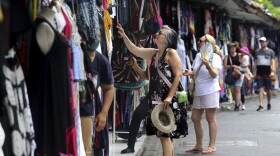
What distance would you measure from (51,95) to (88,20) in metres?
1.78

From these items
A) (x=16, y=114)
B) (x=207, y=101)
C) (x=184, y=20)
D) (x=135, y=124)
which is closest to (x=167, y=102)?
(x=135, y=124)

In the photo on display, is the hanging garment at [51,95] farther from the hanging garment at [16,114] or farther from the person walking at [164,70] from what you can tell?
the person walking at [164,70]

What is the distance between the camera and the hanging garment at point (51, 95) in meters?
3.62

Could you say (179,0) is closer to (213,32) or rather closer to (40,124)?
(213,32)

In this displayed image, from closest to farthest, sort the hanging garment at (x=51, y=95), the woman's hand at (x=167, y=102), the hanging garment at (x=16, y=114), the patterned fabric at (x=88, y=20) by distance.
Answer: the hanging garment at (x=16, y=114) → the hanging garment at (x=51, y=95) → the patterned fabric at (x=88, y=20) → the woman's hand at (x=167, y=102)

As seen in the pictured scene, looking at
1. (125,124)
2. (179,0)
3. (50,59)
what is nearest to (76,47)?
(50,59)

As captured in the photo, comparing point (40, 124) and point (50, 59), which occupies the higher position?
point (50, 59)

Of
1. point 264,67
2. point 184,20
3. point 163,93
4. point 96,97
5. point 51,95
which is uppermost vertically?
point 184,20

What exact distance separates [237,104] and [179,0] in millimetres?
3932

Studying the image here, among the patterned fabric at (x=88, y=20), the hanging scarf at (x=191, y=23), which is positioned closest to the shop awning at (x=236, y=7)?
the hanging scarf at (x=191, y=23)

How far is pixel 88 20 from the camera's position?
5.31m

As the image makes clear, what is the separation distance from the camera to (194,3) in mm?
16203

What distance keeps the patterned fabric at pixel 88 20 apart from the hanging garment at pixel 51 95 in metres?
1.59

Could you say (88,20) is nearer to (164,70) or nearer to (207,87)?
(164,70)
